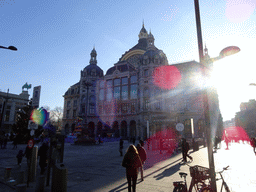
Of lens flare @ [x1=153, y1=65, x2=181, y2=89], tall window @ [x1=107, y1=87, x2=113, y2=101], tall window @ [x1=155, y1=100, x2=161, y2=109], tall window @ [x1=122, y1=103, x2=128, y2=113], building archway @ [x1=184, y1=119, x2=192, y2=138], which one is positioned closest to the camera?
building archway @ [x1=184, y1=119, x2=192, y2=138]

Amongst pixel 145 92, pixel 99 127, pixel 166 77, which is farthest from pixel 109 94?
pixel 166 77

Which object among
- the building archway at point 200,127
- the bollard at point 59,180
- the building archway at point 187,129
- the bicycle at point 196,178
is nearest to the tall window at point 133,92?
the building archway at point 187,129

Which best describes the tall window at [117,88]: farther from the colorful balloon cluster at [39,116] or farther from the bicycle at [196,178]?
the bicycle at [196,178]

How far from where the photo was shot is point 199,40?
5180 mm

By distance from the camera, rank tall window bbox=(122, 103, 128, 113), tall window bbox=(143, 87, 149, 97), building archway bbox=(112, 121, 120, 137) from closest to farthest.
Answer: tall window bbox=(143, 87, 149, 97) → building archway bbox=(112, 121, 120, 137) → tall window bbox=(122, 103, 128, 113)

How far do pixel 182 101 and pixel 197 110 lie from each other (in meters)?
5.31

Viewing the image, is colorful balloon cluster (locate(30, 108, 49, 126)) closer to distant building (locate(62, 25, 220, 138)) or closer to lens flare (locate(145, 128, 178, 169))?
lens flare (locate(145, 128, 178, 169))

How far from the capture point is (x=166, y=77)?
57031 mm

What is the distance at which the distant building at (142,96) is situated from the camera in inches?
2053

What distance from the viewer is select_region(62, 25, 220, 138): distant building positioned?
52156 mm

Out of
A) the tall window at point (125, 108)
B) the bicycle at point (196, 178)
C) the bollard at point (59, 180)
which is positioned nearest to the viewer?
the bicycle at point (196, 178)

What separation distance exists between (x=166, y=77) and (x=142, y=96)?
11.1m

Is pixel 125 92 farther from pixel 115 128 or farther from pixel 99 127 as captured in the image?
pixel 99 127

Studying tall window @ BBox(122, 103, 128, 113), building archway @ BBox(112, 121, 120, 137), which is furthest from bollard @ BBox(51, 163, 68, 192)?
building archway @ BBox(112, 121, 120, 137)
